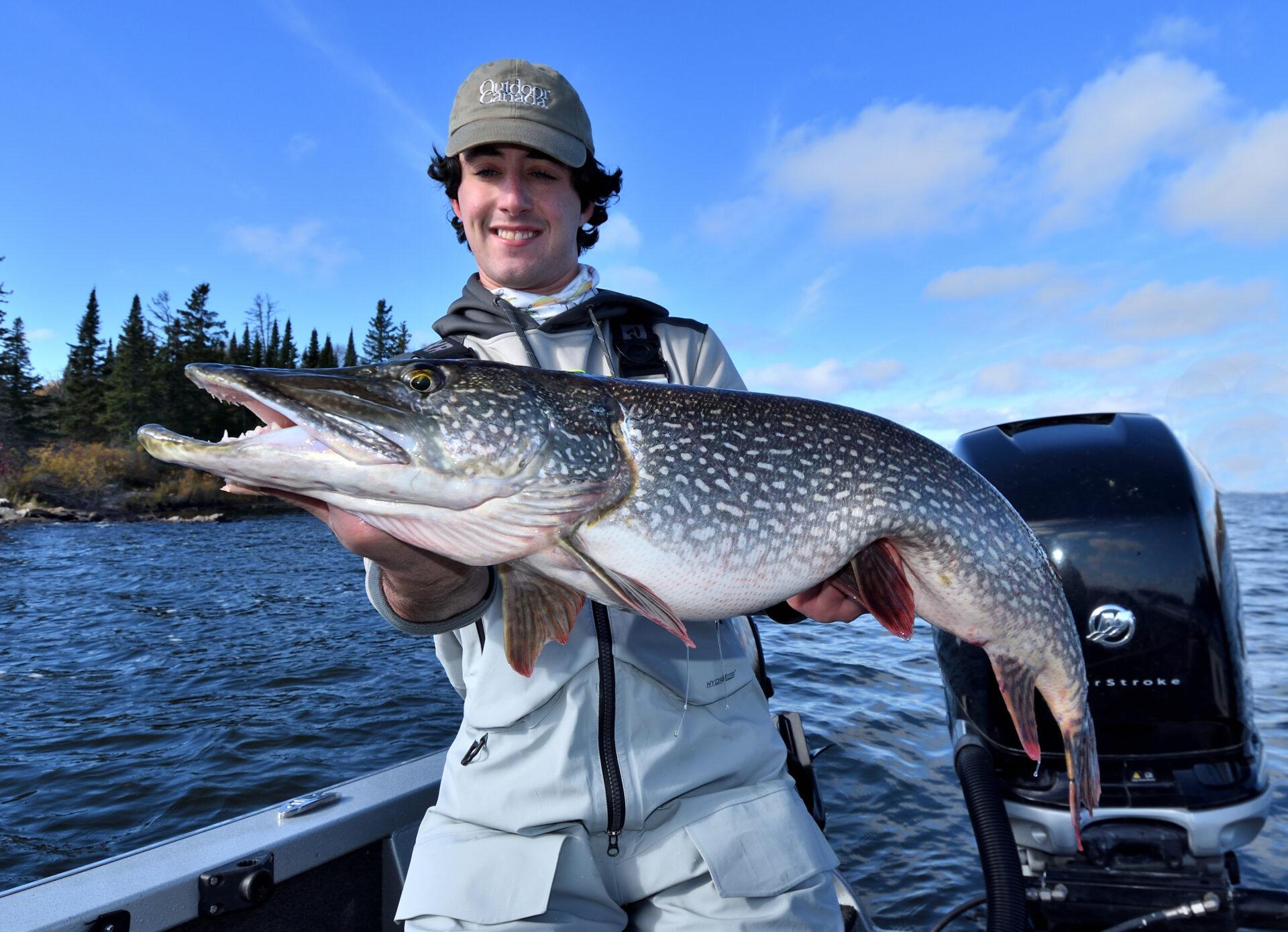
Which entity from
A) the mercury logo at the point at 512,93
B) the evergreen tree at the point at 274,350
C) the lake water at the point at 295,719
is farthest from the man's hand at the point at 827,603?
the evergreen tree at the point at 274,350

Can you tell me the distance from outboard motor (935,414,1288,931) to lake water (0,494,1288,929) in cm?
177

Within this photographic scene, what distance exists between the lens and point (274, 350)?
2616 inches

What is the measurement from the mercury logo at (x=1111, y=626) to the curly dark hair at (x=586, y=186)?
2.44 metres

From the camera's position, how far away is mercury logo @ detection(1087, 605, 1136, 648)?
279 centimetres

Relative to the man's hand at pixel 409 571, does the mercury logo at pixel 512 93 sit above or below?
above

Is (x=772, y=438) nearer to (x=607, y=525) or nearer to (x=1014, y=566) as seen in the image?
(x=607, y=525)

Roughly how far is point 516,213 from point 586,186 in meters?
0.46

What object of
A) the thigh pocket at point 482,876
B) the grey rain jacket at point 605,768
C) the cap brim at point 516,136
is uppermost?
the cap brim at point 516,136

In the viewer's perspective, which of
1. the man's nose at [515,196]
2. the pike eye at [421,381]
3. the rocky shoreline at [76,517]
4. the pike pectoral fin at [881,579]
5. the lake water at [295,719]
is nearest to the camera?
the pike eye at [421,381]

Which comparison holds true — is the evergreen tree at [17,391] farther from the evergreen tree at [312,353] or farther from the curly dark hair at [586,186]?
the curly dark hair at [586,186]

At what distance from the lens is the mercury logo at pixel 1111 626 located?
2.79 metres

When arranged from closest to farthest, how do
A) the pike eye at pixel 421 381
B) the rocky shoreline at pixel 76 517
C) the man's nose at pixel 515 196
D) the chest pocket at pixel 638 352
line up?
the pike eye at pixel 421 381 < the chest pocket at pixel 638 352 < the man's nose at pixel 515 196 < the rocky shoreline at pixel 76 517

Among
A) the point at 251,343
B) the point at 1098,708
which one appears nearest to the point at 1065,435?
the point at 1098,708

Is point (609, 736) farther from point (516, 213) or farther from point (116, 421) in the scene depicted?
point (116, 421)
